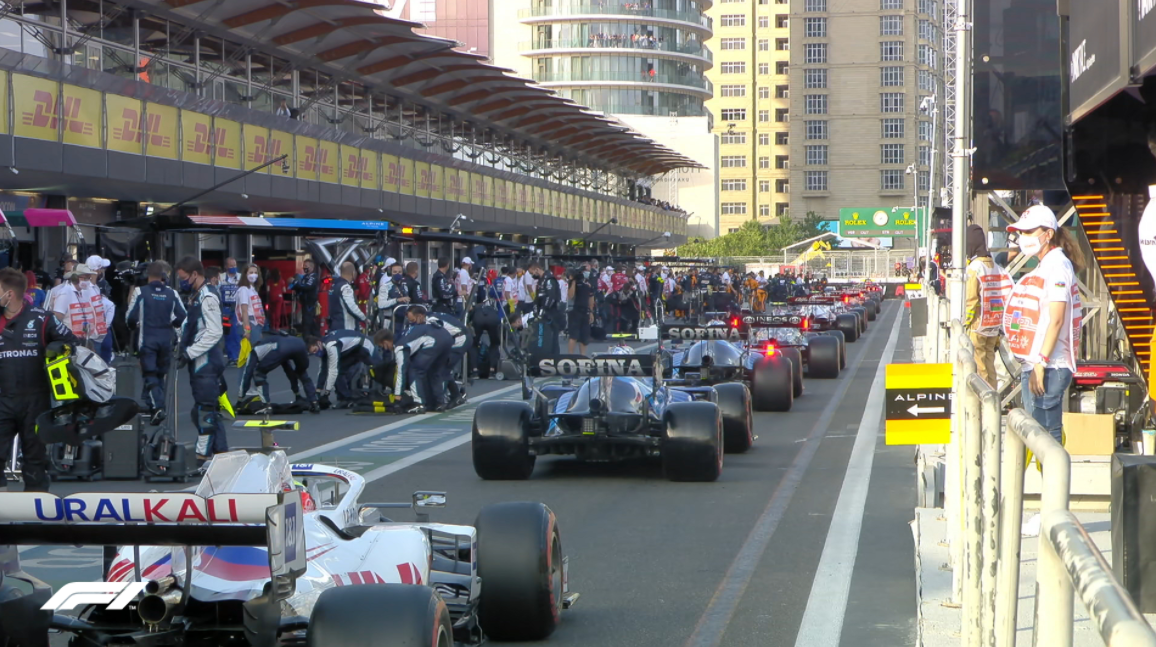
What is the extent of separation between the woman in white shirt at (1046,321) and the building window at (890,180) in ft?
423

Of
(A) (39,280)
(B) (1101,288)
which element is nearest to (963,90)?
(B) (1101,288)

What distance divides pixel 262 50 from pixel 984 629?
31.4 m

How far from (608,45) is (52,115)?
93883 mm

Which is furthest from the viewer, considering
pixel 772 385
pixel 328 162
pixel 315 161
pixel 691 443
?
pixel 328 162

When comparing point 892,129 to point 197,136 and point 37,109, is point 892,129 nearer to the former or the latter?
point 197,136

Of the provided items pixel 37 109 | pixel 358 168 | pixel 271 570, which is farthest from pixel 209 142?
pixel 271 570

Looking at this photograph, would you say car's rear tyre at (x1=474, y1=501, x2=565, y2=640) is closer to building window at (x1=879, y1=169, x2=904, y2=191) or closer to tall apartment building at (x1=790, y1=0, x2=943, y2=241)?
tall apartment building at (x1=790, y1=0, x2=943, y2=241)

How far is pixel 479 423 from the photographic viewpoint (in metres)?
11.8

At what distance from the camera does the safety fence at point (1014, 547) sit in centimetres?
198

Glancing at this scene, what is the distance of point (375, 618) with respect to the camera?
4.57 metres

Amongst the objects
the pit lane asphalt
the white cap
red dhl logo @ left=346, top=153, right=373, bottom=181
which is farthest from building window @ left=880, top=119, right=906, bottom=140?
the white cap

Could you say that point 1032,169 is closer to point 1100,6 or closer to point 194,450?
point 1100,6

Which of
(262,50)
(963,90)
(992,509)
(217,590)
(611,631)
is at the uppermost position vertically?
(262,50)

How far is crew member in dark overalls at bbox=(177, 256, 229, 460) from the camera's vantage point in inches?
494
